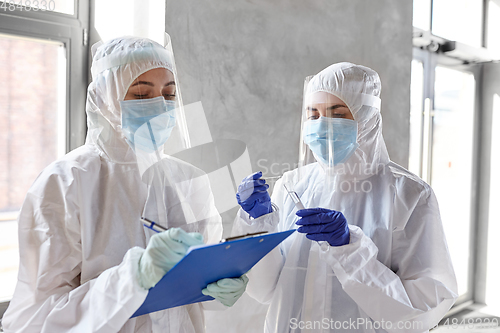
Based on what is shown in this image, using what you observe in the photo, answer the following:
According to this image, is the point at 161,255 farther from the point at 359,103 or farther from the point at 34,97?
the point at 34,97

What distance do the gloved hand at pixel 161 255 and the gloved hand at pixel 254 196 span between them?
0.39 metres

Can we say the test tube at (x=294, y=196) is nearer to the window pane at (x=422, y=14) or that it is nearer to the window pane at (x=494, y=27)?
the window pane at (x=422, y=14)

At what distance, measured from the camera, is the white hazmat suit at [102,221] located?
95 cm

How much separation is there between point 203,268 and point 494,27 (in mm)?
4303

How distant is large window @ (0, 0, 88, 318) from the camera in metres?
1.71

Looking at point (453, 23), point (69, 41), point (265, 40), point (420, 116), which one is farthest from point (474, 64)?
point (69, 41)

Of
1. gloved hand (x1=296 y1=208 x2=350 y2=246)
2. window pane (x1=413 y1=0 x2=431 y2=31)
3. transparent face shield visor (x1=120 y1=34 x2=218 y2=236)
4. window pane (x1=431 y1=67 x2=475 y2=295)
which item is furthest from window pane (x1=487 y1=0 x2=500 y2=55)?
transparent face shield visor (x1=120 y1=34 x2=218 y2=236)

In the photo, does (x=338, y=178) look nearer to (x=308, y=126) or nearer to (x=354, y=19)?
(x=308, y=126)

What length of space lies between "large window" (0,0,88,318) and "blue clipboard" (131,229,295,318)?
1.16 metres

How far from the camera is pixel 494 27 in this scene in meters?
3.88

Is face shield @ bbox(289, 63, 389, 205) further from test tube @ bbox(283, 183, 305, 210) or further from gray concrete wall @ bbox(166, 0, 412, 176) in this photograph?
gray concrete wall @ bbox(166, 0, 412, 176)

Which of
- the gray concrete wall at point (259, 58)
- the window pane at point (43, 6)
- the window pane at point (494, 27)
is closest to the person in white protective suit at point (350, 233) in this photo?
the gray concrete wall at point (259, 58)

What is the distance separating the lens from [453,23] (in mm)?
3779

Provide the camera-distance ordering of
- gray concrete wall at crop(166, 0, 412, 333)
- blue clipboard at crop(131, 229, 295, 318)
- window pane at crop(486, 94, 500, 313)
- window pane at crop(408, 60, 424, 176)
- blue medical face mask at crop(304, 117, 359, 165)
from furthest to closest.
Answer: window pane at crop(486, 94, 500, 313)
window pane at crop(408, 60, 424, 176)
gray concrete wall at crop(166, 0, 412, 333)
blue medical face mask at crop(304, 117, 359, 165)
blue clipboard at crop(131, 229, 295, 318)
